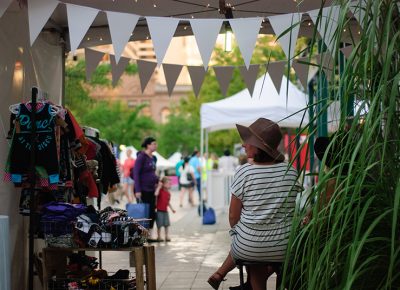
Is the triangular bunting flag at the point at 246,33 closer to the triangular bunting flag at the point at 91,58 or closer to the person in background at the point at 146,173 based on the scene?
the triangular bunting flag at the point at 91,58

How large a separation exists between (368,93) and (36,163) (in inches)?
133

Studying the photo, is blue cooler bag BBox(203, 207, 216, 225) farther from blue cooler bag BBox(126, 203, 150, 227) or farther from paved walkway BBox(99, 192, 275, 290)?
blue cooler bag BBox(126, 203, 150, 227)

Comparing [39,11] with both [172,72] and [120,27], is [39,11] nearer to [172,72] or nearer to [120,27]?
[120,27]

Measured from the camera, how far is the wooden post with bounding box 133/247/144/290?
577cm

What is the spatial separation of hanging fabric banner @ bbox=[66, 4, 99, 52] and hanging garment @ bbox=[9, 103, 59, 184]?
66 centimetres

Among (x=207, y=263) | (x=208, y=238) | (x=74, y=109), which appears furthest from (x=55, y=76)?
(x=74, y=109)

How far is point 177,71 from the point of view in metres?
9.62

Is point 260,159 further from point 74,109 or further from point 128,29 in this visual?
point 74,109

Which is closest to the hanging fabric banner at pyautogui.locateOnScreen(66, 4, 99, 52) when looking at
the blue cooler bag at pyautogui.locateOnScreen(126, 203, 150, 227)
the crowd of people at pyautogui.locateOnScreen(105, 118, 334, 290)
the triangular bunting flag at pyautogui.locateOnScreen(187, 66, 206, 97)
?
the crowd of people at pyautogui.locateOnScreen(105, 118, 334, 290)

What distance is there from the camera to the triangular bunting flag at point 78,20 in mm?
5820

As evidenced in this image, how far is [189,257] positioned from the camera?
10789 millimetres

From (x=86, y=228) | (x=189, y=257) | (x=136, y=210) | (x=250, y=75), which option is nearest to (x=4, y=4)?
(x=86, y=228)

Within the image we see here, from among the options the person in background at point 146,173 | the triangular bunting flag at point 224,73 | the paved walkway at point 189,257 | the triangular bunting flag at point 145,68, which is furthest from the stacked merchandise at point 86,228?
the person in background at point 146,173

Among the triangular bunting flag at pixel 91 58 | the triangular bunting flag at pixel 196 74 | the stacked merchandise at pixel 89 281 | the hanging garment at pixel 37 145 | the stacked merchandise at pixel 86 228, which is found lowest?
the stacked merchandise at pixel 89 281
